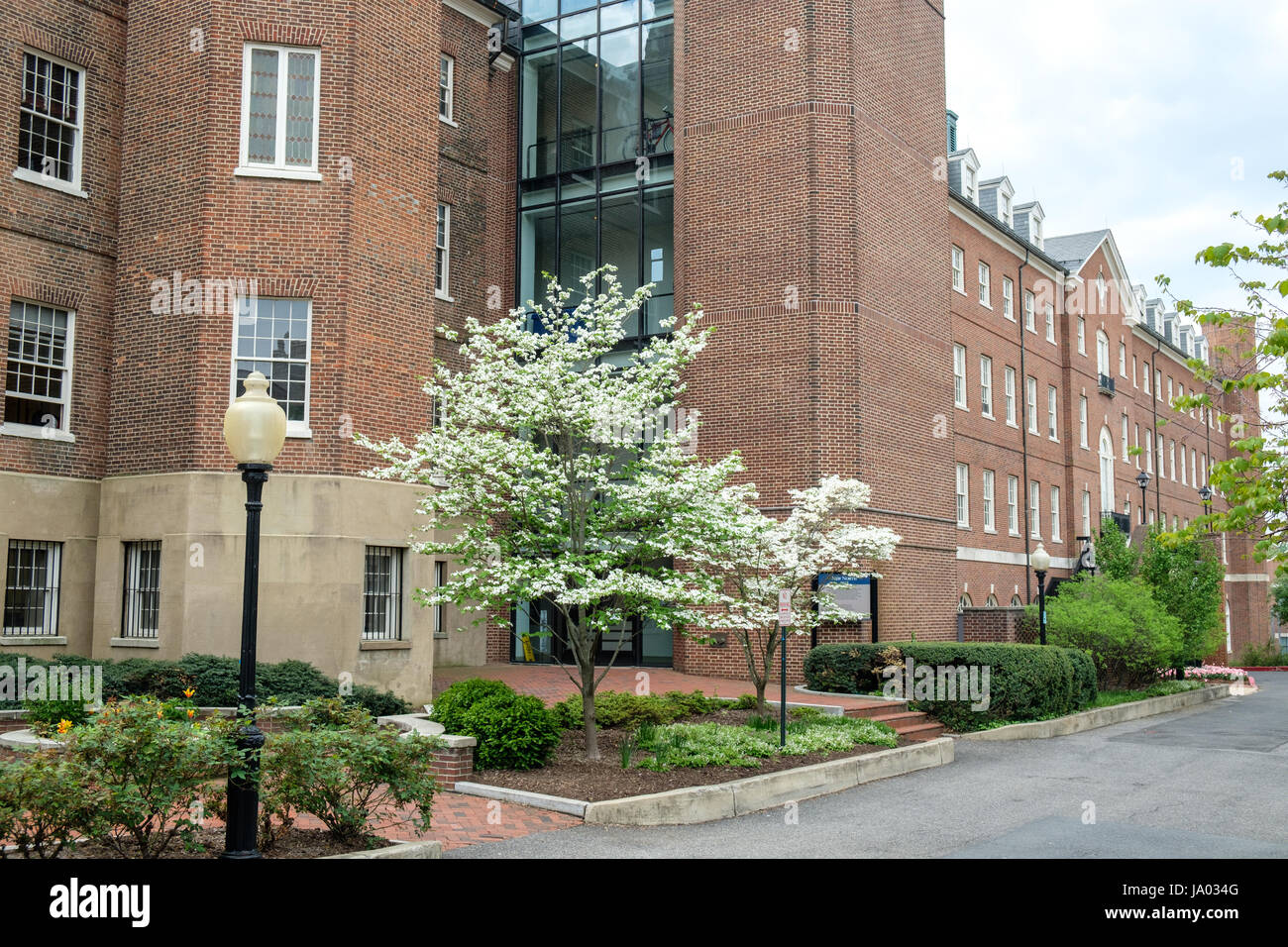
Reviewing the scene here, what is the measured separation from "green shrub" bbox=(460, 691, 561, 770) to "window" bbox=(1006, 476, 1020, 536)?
80.3 feet

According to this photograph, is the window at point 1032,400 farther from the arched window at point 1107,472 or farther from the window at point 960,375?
the arched window at point 1107,472

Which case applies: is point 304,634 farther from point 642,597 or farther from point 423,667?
point 642,597

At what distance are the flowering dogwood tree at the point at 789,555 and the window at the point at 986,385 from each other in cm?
1481

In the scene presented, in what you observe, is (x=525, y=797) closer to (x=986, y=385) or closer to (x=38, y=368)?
(x=38, y=368)

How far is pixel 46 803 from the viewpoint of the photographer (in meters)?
7.68

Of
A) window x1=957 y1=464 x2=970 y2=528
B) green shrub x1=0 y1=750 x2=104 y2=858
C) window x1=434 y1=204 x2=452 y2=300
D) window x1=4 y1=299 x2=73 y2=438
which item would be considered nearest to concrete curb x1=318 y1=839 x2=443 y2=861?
green shrub x1=0 y1=750 x2=104 y2=858

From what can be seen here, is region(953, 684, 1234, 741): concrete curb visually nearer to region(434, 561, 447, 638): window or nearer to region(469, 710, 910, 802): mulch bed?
region(469, 710, 910, 802): mulch bed

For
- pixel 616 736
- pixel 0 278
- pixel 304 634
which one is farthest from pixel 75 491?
pixel 616 736

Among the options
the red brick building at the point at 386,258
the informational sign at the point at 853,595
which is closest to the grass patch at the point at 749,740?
the informational sign at the point at 853,595

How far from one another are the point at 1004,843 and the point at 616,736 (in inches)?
240

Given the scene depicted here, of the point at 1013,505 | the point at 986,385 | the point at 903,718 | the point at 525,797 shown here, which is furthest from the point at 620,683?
the point at 1013,505

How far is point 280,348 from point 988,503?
22.4 m

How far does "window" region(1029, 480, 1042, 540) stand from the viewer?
122 ft

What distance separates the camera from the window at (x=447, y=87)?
86.0 feet
